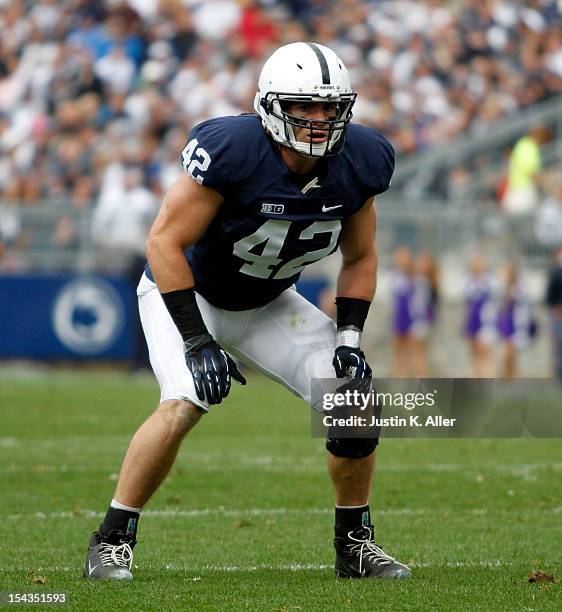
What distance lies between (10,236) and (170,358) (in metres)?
10.5

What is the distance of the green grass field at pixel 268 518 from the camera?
406 cm

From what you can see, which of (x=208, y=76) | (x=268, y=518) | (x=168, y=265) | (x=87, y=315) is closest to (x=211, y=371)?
(x=168, y=265)

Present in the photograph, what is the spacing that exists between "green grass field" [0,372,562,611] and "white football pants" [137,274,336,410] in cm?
69

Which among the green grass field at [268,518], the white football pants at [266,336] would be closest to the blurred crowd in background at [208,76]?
the green grass field at [268,518]

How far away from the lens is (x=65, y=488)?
21.6ft

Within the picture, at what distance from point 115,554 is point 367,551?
845 millimetres

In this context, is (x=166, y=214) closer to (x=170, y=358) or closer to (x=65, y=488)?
(x=170, y=358)

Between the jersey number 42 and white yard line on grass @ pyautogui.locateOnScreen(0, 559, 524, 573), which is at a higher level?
the jersey number 42

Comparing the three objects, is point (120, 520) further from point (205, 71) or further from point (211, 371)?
point (205, 71)

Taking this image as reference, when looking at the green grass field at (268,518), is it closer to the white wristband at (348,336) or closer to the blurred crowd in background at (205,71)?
the white wristband at (348,336)

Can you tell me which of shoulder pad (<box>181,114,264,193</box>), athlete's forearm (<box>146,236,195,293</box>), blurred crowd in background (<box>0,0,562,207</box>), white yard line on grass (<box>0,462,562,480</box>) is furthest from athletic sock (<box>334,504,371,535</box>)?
blurred crowd in background (<box>0,0,562,207</box>)

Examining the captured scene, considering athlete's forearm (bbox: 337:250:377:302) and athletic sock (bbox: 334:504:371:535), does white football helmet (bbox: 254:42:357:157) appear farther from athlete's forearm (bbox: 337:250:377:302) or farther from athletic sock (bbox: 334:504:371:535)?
athletic sock (bbox: 334:504:371:535)

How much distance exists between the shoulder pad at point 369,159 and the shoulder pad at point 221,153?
333 mm

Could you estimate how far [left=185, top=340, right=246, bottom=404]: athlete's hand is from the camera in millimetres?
4176
